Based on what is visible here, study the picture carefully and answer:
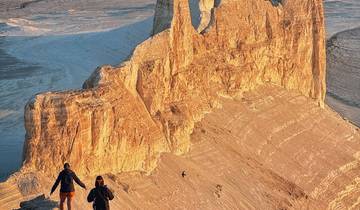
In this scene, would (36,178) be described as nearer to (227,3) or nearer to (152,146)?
(152,146)

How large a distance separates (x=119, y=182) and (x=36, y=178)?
9.83 feet

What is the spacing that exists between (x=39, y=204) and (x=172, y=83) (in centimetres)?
954

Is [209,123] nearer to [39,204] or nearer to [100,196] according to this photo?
[39,204]

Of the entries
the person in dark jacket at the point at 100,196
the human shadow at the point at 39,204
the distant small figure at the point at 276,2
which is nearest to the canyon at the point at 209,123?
the human shadow at the point at 39,204

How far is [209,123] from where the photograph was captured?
1045 inches

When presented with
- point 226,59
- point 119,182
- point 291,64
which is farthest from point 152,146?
point 291,64

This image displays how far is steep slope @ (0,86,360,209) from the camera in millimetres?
21609

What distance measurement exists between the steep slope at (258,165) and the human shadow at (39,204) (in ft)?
4.49

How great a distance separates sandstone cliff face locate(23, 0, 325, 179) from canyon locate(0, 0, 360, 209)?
4 cm

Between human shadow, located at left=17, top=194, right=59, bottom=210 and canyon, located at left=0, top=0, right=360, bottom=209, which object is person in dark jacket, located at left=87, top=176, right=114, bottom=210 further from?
canyon, located at left=0, top=0, right=360, bottom=209

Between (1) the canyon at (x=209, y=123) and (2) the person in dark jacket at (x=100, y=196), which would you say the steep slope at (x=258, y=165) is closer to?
(1) the canyon at (x=209, y=123)

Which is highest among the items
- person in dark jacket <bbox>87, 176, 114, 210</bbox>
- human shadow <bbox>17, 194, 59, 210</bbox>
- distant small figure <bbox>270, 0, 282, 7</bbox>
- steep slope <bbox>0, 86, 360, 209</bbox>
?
person in dark jacket <bbox>87, 176, 114, 210</bbox>

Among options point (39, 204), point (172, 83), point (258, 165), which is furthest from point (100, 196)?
point (258, 165)

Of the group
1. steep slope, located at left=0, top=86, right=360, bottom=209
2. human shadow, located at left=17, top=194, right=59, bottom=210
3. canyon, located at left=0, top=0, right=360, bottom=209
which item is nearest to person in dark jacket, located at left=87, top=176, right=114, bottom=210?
human shadow, located at left=17, top=194, right=59, bottom=210
